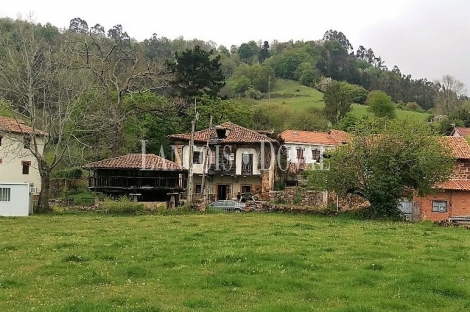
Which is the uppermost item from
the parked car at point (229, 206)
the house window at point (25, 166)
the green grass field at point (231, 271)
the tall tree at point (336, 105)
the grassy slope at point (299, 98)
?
the grassy slope at point (299, 98)

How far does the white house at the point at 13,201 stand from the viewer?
35.4 meters

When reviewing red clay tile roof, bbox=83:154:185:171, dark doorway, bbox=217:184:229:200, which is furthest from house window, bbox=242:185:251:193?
red clay tile roof, bbox=83:154:185:171

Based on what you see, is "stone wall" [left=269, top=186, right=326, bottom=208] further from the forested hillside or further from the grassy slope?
the grassy slope

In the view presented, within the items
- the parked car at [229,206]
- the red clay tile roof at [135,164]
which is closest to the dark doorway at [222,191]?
the red clay tile roof at [135,164]

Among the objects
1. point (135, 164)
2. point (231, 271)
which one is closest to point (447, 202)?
point (135, 164)

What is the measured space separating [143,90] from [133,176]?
10.9 meters

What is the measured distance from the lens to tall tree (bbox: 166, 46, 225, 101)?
224 ft

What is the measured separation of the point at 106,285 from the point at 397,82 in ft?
473

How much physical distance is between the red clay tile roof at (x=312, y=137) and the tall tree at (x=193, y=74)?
11.3 meters

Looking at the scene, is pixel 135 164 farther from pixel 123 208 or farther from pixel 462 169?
pixel 462 169

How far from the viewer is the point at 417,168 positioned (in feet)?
115

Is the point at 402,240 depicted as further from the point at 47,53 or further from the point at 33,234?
the point at 47,53

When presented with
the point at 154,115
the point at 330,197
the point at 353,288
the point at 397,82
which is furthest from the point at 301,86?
the point at 353,288

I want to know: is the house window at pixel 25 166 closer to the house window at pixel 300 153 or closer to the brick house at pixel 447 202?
the house window at pixel 300 153
